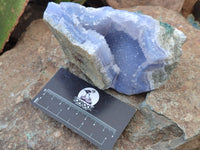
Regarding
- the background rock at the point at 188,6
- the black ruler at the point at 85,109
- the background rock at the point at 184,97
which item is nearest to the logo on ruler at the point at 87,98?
the black ruler at the point at 85,109

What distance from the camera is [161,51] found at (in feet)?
3.13

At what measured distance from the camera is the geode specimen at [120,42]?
0.95 metres

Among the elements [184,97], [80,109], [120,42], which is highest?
[120,42]

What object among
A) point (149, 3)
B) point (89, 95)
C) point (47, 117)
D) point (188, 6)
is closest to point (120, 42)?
point (89, 95)

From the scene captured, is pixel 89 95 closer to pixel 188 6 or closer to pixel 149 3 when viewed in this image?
pixel 149 3

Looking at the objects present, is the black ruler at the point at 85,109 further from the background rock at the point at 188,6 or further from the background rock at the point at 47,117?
the background rock at the point at 188,6

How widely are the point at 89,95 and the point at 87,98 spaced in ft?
0.06

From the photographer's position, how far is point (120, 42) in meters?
1.07

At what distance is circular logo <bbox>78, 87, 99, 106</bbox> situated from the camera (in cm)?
114

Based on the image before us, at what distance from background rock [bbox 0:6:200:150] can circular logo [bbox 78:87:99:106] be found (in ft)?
0.30

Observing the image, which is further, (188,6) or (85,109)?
(188,6)

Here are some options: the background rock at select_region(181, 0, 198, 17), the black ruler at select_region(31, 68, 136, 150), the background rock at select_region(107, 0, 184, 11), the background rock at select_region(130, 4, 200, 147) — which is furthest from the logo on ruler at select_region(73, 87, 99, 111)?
the background rock at select_region(181, 0, 198, 17)

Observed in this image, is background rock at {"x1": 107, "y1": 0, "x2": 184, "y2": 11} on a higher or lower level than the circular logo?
higher

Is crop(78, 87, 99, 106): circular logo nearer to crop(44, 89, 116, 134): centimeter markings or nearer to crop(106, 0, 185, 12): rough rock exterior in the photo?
crop(44, 89, 116, 134): centimeter markings
